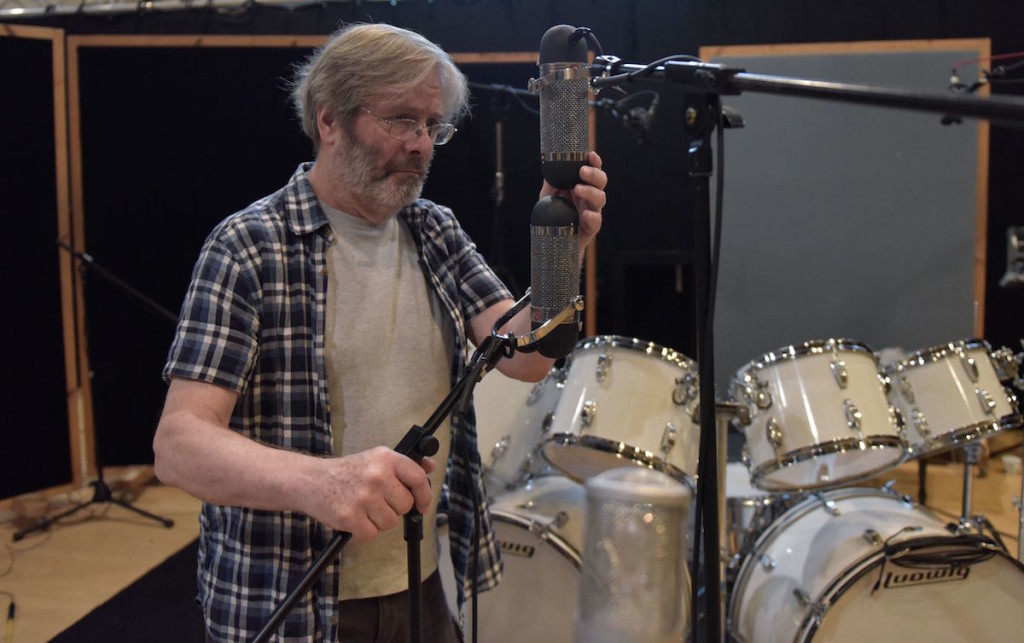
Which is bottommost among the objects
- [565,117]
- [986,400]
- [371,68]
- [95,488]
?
[95,488]

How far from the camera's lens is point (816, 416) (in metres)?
2.49

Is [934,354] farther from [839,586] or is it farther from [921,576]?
[839,586]

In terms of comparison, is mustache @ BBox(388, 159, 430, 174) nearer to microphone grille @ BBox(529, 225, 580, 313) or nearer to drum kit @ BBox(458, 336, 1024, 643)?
microphone grille @ BBox(529, 225, 580, 313)

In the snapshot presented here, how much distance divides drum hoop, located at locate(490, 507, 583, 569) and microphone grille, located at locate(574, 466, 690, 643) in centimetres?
5

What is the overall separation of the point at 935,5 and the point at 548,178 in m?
4.00

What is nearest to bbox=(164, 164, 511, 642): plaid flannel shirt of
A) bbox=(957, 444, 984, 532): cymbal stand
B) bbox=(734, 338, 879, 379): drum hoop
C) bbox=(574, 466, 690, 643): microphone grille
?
bbox=(574, 466, 690, 643): microphone grille

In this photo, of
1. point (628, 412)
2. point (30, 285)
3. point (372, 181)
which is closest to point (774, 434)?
point (628, 412)

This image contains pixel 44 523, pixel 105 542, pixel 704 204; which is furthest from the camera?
pixel 44 523

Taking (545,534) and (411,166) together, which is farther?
(545,534)

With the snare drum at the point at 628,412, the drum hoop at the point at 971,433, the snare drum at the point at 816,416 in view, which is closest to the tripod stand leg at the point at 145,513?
the snare drum at the point at 628,412

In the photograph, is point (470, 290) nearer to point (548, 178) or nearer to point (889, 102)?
point (548, 178)

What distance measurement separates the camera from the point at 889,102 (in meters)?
0.72

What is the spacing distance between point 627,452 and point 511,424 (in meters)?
0.60

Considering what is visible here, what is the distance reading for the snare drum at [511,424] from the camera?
2.84m
